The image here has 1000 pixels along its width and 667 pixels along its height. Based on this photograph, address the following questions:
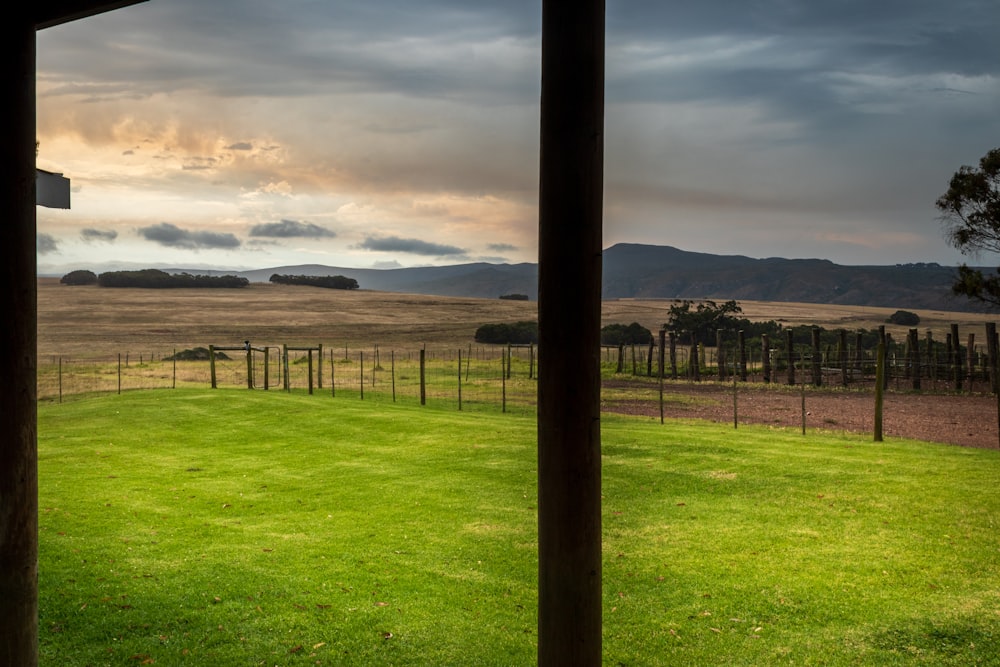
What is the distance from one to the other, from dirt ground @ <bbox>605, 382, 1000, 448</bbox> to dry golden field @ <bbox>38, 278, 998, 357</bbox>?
28.7 metres

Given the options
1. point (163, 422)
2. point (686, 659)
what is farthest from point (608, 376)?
point (686, 659)

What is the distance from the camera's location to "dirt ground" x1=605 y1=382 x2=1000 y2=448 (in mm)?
18250

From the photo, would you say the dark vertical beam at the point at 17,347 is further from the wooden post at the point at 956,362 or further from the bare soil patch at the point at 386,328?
the wooden post at the point at 956,362

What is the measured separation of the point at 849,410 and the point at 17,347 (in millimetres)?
22536

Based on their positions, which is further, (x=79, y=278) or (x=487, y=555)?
(x=79, y=278)

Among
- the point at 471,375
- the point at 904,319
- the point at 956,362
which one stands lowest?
the point at 471,375

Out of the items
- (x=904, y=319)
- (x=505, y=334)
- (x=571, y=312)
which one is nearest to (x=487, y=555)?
(x=571, y=312)

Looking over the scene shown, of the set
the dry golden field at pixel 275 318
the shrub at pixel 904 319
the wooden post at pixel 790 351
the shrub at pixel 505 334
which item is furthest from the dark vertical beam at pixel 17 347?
the shrub at pixel 904 319

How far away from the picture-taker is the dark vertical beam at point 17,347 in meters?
3.49

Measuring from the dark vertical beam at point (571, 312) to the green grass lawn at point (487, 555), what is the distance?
2571 mm

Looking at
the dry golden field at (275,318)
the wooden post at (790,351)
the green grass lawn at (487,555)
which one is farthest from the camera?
the dry golden field at (275,318)

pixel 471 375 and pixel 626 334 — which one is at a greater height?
pixel 626 334

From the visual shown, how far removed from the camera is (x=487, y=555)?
727cm

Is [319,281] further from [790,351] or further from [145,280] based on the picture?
[790,351]
